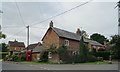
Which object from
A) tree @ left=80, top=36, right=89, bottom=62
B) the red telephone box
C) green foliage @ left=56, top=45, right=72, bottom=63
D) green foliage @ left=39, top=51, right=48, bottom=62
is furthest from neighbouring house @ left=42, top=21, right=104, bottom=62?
the red telephone box

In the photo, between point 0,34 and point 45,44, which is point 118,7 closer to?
point 0,34

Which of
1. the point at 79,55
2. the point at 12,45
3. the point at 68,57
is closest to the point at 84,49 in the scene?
the point at 79,55

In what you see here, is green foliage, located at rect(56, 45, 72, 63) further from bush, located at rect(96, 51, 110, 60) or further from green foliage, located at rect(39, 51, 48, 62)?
bush, located at rect(96, 51, 110, 60)

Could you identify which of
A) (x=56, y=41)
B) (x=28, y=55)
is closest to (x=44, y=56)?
(x=56, y=41)

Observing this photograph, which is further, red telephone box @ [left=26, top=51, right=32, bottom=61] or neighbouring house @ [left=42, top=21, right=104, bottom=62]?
red telephone box @ [left=26, top=51, right=32, bottom=61]

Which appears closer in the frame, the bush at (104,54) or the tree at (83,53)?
the tree at (83,53)

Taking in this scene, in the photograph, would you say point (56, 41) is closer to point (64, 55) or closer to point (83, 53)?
point (64, 55)

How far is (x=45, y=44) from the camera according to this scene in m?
39.5

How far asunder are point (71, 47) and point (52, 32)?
19.7 ft

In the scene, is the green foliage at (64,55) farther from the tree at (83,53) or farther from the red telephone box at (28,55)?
the red telephone box at (28,55)

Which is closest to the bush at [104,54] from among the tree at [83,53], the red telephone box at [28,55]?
the tree at [83,53]

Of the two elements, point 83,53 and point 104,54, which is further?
point 104,54

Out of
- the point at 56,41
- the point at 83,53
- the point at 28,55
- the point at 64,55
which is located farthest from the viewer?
the point at 28,55

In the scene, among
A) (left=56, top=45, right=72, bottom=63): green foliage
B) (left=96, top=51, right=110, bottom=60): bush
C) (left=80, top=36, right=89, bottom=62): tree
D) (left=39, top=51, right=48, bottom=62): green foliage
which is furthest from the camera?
(left=96, top=51, right=110, bottom=60): bush
